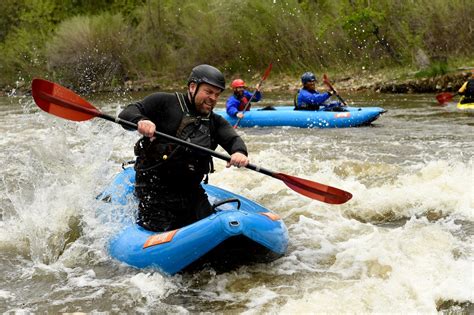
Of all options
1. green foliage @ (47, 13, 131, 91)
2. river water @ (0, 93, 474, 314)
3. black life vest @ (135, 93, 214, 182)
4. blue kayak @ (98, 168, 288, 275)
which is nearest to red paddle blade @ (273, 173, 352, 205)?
blue kayak @ (98, 168, 288, 275)

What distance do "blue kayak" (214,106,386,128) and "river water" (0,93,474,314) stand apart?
2.05 metres

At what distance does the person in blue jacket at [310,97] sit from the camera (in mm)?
10609

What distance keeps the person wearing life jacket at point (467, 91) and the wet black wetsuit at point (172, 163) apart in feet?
27.4

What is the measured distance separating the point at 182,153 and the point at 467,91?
8.76 metres

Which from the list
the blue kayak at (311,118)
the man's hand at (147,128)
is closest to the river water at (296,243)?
the man's hand at (147,128)

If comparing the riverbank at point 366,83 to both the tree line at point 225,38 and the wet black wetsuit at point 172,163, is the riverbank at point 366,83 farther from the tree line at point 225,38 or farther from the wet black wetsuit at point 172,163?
the wet black wetsuit at point 172,163

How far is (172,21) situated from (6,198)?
62.4ft

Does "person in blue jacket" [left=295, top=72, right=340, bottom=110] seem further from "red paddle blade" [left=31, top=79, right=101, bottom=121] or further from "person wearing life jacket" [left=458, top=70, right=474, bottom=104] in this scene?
"red paddle blade" [left=31, top=79, right=101, bottom=121]

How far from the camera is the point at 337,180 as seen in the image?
676 cm

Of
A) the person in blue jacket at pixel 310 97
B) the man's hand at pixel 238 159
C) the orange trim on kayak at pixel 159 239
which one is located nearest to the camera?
the orange trim on kayak at pixel 159 239

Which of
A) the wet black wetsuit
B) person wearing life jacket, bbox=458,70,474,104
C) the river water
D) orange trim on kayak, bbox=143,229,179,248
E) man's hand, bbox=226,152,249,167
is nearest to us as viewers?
the river water

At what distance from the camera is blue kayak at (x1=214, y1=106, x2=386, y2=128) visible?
421 inches

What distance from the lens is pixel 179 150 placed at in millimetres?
4195

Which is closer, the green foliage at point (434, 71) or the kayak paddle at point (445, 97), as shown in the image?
the kayak paddle at point (445, 97)
